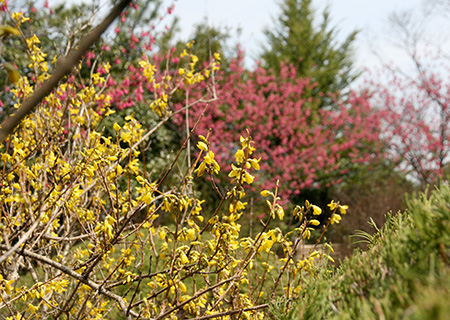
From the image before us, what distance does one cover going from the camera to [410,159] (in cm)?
1510

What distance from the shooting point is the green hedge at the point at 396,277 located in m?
0.98

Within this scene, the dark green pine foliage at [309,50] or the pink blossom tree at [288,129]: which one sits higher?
the dark green pine foliage at [309,50]

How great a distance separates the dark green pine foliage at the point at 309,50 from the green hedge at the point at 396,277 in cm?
1642

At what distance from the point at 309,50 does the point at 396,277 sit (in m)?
17.8

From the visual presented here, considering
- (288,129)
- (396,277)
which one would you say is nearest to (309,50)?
(288,129)

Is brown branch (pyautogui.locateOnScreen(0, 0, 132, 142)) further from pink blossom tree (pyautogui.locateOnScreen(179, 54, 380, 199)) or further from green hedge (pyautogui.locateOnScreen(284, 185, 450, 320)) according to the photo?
pink blossom tree (pyautogui.locateOnScreen(179, 54, 380, 199))

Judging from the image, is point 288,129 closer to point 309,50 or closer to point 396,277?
point 309,50

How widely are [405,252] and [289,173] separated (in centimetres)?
1250

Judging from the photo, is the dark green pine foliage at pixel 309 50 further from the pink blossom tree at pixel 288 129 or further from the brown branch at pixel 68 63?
the brown branch at pixel 68 63

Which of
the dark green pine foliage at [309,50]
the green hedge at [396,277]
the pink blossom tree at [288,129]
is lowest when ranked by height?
the green hedge at [396,277]

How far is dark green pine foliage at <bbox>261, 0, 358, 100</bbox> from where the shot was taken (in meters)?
17.5

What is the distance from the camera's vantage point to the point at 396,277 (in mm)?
1100

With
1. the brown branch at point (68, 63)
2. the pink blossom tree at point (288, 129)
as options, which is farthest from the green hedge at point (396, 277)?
the pink blossom tree at point (288, 129)

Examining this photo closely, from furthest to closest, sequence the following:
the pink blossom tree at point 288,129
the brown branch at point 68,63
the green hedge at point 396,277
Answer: the pink blossom tree at point 288,129 < the green hedge at point 396,277 < the brown branch at point 68,63
